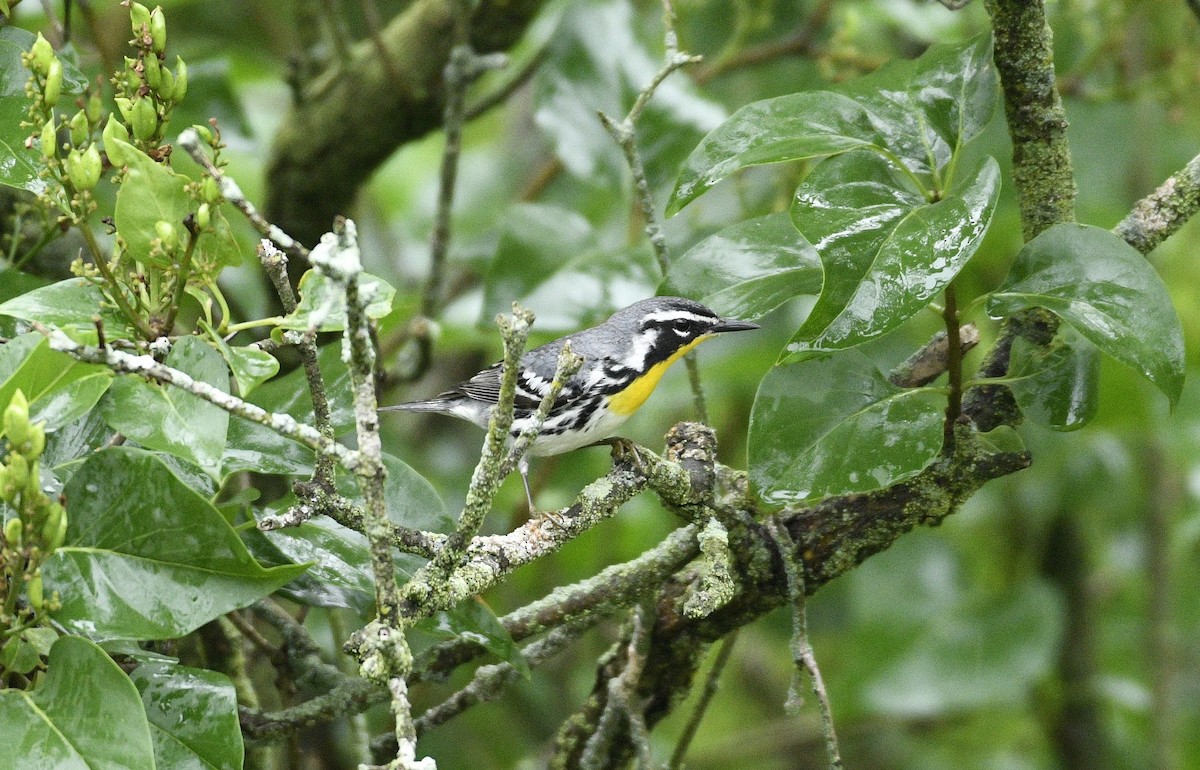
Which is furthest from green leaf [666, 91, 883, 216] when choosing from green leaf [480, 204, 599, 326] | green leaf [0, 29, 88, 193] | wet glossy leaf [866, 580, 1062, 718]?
wet glossy leaf [866, 580, 1062, 718]

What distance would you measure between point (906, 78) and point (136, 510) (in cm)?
122

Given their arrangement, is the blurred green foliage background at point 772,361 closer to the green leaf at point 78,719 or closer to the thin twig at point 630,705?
the thin twig at point 630,705

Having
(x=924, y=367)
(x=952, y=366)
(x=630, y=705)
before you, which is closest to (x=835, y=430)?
(x=952, y=366)

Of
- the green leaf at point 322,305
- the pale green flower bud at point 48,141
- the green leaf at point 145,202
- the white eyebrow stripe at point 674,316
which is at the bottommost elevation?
the white eyebrow stripe at point 674,316

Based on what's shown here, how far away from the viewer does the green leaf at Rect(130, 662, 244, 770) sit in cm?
144

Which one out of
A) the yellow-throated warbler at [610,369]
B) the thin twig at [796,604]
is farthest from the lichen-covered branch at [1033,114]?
the yellow-throated warbler at [610,369]

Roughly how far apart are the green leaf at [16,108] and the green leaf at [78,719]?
0.62 meters

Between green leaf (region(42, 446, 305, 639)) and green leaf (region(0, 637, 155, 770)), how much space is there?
0.18 feet

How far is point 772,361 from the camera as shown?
10.6 feet

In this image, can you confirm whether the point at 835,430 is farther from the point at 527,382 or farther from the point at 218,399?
the point at 527,382

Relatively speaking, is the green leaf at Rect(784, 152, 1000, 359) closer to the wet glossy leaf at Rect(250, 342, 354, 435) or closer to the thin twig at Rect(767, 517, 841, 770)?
the thin twig at Rect(767, 517, 841, 770)

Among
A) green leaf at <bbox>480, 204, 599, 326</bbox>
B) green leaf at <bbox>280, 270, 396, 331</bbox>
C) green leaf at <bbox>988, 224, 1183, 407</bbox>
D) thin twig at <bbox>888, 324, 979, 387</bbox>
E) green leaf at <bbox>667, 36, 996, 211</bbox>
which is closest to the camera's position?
green leaf at <bbox>280, 270, 396, 331</bbox>

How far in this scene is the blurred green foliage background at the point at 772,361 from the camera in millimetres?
3225

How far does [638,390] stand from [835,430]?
106 centimetres
